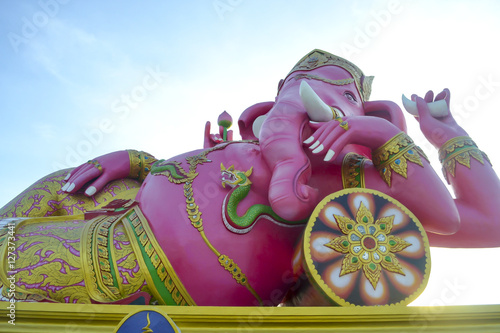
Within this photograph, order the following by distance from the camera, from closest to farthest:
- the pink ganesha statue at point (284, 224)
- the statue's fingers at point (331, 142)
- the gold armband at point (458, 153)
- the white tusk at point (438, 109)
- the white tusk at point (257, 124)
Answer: the pink ganesha statue at point (284, 224) → the statue's fingers at point (331, 142) → the gold armband at point (458, 153) → the white tusk at point (438, 109) → the white tusk at point (257, 124)

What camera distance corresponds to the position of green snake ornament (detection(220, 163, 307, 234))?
268 centimetres

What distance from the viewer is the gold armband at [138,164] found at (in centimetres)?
364

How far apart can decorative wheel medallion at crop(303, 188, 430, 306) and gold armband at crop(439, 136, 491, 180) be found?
1.82ft

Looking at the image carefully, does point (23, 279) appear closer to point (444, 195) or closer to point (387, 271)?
point (387, 271)

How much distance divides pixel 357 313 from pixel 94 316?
1053mm

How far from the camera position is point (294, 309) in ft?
6.42

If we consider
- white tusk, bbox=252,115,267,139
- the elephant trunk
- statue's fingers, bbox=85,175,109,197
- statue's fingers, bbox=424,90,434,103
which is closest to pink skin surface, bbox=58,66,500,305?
the elephant trunk

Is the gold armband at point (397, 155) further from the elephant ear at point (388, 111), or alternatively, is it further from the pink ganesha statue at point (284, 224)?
the elephant ear at point (388, 111)

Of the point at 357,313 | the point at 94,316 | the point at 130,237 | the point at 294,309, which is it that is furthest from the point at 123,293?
the point at 357,313

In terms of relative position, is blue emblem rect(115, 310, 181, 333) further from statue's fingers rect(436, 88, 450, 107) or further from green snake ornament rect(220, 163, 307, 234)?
statue's fingers rect(436, 88, 450, 107)

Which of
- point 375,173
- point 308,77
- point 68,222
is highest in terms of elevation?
point 308,77

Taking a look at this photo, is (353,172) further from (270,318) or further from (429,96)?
(270,318)

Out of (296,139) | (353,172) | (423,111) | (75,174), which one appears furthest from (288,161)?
(75,174)

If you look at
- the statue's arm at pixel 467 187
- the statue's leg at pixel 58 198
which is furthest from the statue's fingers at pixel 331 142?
the statue's leg at pixel 58 198
